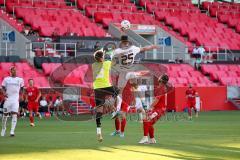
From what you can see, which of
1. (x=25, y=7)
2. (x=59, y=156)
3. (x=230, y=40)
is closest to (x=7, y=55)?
(x=25, y=7)

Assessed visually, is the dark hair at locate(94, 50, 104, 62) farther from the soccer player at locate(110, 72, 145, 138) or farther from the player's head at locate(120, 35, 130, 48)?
the soccer player at locate(110, 72, 145, 138)

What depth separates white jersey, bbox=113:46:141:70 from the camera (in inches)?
695

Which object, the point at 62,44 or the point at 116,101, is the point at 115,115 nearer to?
the point at 116,101

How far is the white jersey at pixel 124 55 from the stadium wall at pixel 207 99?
23.3 m

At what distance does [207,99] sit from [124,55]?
26.5m

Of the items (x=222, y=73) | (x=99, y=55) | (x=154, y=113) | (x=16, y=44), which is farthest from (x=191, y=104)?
(x=99, y=55)

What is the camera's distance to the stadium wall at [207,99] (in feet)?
136

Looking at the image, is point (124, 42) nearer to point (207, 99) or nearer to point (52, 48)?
point (52, 48)

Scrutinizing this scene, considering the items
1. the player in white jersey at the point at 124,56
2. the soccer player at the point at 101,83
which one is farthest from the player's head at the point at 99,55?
the player in white jersey at the point at 124,56

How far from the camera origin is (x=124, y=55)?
17688mm

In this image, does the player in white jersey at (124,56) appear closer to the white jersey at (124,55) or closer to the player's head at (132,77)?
the white jersey at (124,55)

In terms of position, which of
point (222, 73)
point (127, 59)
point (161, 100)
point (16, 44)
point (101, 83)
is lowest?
point (222, 73)

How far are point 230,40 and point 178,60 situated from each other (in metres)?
8.04

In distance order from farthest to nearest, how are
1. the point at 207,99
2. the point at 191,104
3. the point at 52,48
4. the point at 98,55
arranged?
the point at 207,99
the point at 52,48
the point at 191,104
the point at 98,55
